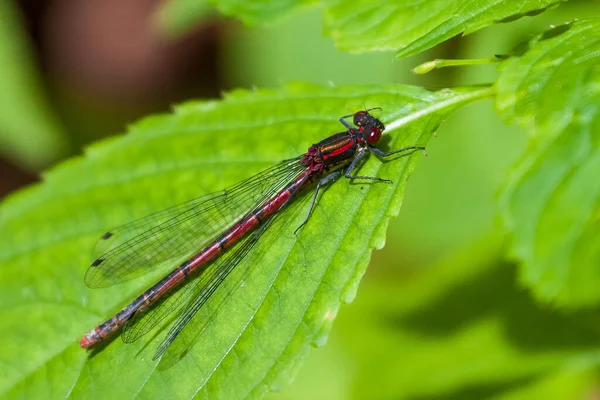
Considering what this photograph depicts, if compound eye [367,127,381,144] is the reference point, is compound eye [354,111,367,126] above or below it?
above

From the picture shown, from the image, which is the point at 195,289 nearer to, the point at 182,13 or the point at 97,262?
the point at 97,262

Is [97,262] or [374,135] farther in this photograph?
[97,262]

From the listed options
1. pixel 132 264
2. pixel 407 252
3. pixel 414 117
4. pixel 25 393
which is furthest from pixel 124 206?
pixel 407 252

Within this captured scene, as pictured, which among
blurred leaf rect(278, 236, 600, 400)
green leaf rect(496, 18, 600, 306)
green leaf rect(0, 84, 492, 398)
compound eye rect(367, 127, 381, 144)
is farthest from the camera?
blurred leaf rect(278, 236, 600, 400)

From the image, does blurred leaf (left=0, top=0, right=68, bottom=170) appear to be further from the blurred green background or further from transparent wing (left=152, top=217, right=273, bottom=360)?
transparent wing (left=152, top=217, right=273, bottom=360)

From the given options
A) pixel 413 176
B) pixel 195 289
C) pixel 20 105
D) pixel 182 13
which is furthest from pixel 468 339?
pixel 20 105

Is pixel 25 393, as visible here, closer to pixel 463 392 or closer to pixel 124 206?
pixel 124 206

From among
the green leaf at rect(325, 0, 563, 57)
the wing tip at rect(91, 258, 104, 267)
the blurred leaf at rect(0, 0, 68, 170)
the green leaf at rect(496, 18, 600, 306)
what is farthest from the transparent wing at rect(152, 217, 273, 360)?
the blurred leaf at rect(0, 0, 68, 170)
